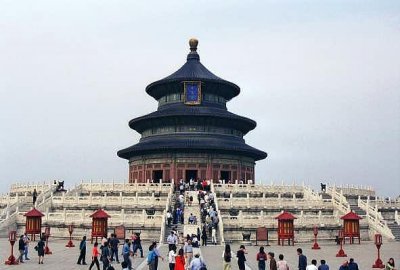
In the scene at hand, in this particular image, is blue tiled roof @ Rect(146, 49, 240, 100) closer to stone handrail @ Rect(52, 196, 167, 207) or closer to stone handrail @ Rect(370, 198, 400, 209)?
stone handrail @ Rect(370, 198, 400, 209)

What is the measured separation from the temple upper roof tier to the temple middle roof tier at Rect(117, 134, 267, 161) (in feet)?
22.8

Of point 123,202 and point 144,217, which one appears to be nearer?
point 144,217

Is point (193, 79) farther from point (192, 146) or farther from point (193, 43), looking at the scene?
point (192, 146)

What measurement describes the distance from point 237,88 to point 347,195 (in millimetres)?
21960

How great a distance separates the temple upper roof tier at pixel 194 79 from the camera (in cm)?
6875

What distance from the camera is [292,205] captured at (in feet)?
142

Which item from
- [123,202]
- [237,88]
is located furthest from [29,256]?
[237,88]

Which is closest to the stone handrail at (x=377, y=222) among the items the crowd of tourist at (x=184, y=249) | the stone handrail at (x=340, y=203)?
the stone handrail at (x=340, y=203)

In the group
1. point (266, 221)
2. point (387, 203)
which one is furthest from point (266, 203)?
point (387, 203)

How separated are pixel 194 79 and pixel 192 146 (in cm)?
1014

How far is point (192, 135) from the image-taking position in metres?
64.8

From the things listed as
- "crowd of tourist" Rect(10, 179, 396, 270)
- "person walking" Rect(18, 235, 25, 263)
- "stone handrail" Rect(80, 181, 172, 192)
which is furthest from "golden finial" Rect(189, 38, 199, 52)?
"person walking" Rect(18, 235, 25, 263)

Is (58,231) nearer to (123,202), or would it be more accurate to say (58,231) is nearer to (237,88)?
(123,202)

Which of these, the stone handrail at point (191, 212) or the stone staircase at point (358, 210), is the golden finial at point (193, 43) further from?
the stone staircase at point (358, 210)
